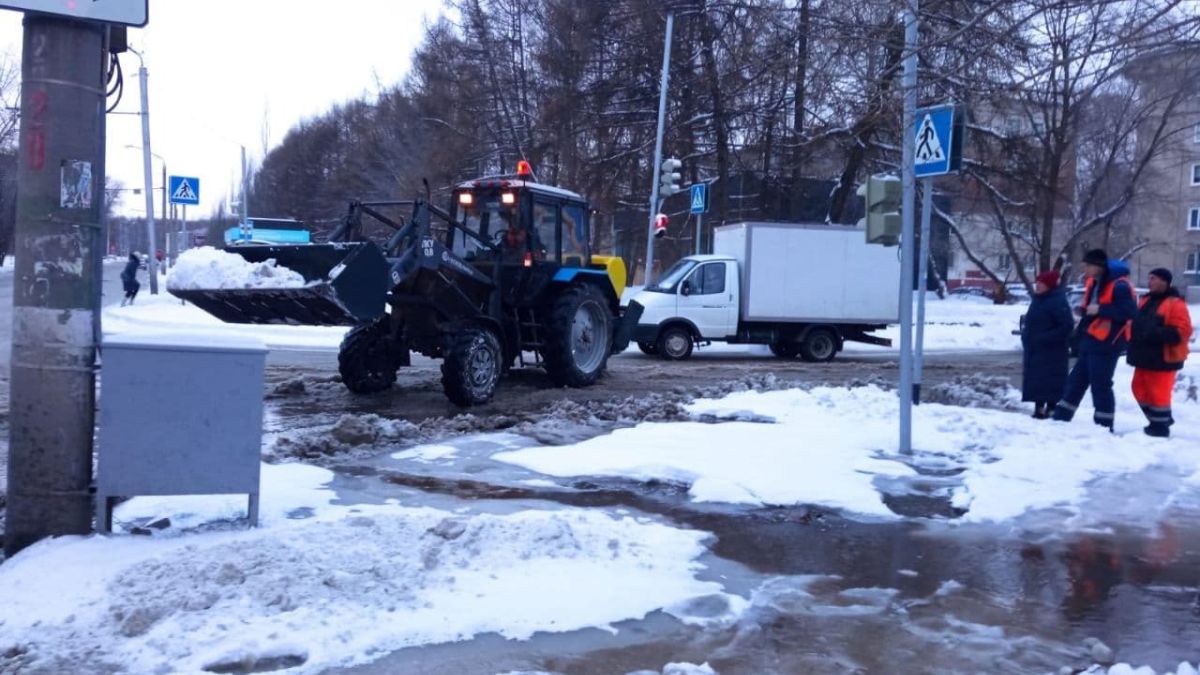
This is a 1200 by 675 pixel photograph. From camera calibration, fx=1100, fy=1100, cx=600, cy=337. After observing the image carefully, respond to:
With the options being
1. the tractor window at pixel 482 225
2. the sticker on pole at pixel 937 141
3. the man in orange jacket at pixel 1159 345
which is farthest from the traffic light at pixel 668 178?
the sticker on pole at pixel 937 141

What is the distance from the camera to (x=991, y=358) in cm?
2312

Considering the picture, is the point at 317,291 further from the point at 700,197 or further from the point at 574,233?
the point at 700,197

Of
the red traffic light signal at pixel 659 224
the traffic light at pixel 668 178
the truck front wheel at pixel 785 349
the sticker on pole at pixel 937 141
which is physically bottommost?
the truck front wheel at pixel 785 349

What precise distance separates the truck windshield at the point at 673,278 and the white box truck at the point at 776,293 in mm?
24

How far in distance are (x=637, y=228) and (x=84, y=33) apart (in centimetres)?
2886

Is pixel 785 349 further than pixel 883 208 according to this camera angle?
Yes

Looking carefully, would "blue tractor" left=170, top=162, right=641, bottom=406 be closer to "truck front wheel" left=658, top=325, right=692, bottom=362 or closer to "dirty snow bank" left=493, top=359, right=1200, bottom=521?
"dirty snow bank" left=493, top=359, right=1200, bottom=521

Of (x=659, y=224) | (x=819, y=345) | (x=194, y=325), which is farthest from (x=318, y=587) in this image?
(x=194, y=325)

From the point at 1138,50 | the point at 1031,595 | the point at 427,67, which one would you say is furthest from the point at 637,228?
the point at 1031,595

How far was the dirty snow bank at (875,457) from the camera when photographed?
834 centimetres

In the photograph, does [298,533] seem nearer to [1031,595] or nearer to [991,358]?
[1031,595]

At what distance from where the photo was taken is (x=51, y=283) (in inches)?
230

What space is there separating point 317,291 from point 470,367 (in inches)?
108

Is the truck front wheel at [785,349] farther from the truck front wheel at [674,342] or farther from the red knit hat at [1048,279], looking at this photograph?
the red knit hat at [1048,279]
